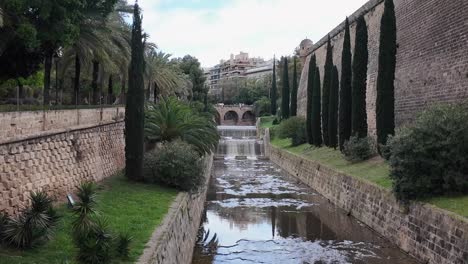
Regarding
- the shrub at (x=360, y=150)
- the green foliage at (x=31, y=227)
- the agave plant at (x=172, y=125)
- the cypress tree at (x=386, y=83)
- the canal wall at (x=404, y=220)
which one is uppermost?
the cypress tree at (x=386, y=83)

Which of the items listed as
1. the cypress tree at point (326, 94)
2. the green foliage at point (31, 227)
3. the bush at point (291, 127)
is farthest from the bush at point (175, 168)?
the bush at point (291, 127)

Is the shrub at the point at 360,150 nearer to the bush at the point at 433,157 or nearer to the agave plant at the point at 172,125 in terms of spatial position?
the agave plant at the point at 172,125

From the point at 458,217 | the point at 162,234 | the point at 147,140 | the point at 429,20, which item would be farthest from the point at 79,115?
the point at 429,20

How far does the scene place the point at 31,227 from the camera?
755 centimetres

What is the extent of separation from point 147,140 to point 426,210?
10.9m

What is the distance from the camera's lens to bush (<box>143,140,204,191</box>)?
605 inches

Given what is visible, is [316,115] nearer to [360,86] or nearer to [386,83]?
[360,86]

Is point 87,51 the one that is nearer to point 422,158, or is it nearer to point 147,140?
point 147,140

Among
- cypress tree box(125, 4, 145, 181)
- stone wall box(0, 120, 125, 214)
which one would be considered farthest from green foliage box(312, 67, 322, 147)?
cypress tree box(125, 4, 145, 181)

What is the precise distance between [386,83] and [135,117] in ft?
32.4

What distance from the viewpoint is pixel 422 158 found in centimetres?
1310

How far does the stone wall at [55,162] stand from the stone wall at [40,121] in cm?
12

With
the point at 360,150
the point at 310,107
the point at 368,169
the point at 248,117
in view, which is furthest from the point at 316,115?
the point at 248,117

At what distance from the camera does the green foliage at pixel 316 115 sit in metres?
33.1
